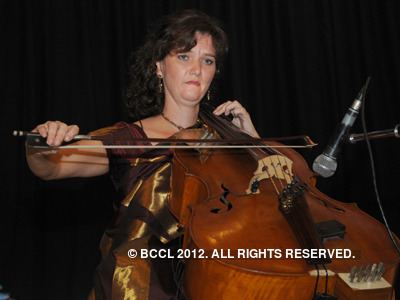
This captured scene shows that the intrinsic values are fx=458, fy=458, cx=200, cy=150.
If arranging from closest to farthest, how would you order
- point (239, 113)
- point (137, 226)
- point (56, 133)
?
point (56, 133) < point (137, 226) < point (239, 113)

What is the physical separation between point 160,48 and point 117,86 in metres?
0.80

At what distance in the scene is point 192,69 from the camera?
4.42 feet

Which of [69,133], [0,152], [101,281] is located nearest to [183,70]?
[69,133]

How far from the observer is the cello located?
0.81m

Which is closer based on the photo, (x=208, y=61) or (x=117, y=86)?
(x=208, y=61)

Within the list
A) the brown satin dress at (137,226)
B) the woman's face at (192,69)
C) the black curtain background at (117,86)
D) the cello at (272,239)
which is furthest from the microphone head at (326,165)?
the black curtain background at (117,86)

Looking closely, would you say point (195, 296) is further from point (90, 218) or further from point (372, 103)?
point (372, 103)

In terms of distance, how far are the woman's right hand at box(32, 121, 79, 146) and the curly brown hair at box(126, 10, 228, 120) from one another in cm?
50

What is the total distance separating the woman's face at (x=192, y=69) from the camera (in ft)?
4.45

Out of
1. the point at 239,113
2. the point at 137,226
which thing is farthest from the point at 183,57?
the point at 137,226

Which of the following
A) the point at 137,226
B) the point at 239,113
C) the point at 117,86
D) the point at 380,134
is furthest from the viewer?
the point at 117,86

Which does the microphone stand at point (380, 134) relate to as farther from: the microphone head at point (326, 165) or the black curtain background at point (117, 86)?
the black curtain background at point (117, 86)

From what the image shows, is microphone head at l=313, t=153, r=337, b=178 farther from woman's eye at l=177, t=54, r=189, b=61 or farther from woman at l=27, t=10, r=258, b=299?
woman's eye at l=177, t=54, r=189, b=61

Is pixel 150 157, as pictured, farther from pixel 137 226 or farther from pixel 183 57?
pixel 183 57
